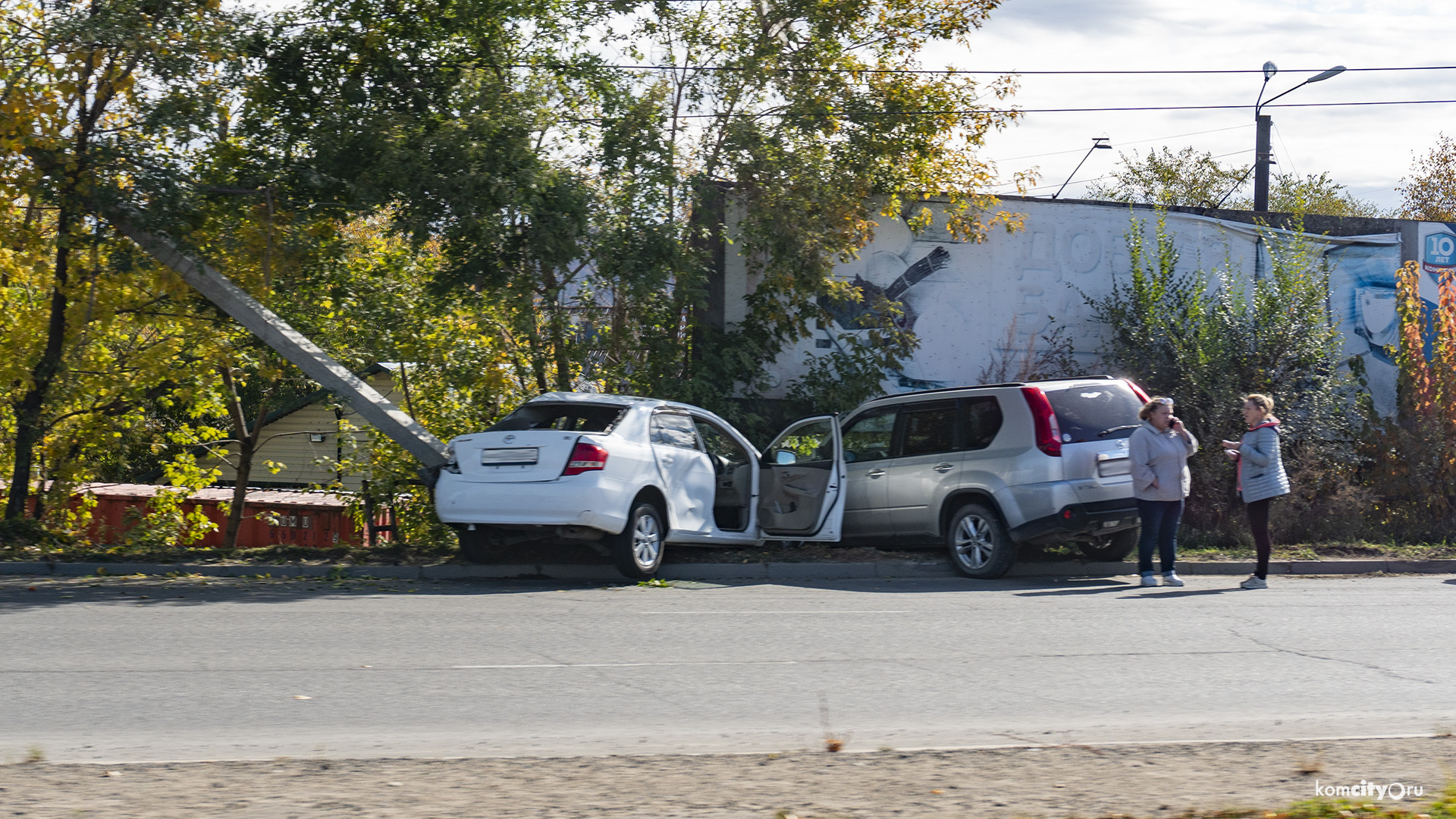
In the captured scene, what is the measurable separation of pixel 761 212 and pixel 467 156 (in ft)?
12.7

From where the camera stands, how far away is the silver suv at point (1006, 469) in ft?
37.2

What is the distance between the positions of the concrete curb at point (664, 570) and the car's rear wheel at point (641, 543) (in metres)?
0.51

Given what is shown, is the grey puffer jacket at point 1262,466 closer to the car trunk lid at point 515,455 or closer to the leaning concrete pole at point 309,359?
the car trunk lid at point 515,455

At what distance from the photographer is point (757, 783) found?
4.75 meters

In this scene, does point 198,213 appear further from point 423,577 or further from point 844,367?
point 844,367

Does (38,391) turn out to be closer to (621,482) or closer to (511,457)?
(511,457)

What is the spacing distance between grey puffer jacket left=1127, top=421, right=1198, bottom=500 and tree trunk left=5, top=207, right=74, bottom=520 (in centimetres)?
1175

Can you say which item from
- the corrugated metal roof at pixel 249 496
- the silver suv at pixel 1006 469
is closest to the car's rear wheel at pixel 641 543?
the silver suv at pixel 1006 469

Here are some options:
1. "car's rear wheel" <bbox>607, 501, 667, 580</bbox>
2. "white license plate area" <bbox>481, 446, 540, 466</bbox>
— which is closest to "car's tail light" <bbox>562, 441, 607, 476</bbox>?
"white license plate area" <bbox>481, 446, 540, 466</bbox>

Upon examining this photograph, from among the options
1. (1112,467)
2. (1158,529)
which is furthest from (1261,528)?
(1112,467)

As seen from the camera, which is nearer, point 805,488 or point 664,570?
point 664,570

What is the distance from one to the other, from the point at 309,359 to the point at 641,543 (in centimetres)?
458

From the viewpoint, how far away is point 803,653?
7820 millimetres

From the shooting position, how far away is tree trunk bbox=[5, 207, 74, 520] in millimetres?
13773
